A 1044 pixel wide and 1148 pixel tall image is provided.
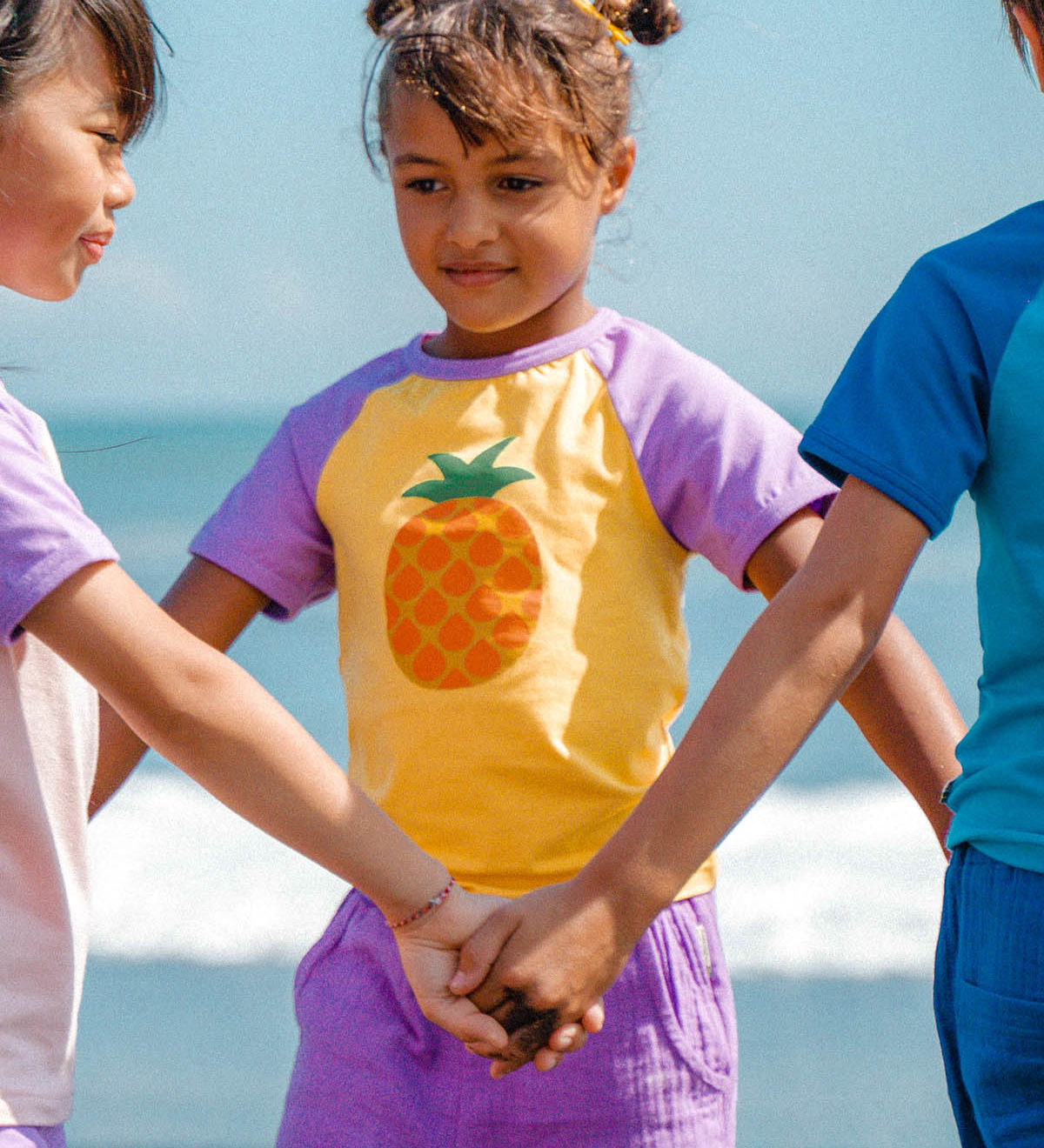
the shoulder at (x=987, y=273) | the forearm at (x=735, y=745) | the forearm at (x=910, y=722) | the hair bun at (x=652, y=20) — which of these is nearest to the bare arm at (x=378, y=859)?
the forearm at (x=735, y=745)

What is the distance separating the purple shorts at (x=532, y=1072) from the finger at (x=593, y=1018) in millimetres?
52

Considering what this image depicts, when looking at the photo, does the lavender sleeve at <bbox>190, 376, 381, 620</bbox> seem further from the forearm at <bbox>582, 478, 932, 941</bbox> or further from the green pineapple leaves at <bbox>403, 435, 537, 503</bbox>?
the forearm at <bbox>582, 478, 932, 941</bbox>

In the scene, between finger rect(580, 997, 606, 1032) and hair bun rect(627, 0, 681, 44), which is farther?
hair bun rect(627, 0, 681, 44)

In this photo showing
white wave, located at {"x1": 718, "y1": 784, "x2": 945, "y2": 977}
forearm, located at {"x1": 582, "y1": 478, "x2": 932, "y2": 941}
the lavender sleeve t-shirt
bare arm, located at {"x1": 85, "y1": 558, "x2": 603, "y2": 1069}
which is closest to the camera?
forearm, located at {"x1": 582, "y1": 478, "x2": 932, "y2": 941}

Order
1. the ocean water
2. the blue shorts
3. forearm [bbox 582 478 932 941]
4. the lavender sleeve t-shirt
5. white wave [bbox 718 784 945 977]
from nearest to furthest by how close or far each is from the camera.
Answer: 1. the blue shorts
2. forearm [bbox 582 478 932 941]
3. the lavender sleeve t-shirt
4. the ocean water
5. white wave [bbox 718 784 945 977]

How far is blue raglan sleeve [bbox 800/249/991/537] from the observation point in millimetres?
1098

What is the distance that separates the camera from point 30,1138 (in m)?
1.18

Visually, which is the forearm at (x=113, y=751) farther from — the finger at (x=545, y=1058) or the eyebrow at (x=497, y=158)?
the eyebrow at (x=497, y=158)

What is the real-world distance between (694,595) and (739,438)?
512cm

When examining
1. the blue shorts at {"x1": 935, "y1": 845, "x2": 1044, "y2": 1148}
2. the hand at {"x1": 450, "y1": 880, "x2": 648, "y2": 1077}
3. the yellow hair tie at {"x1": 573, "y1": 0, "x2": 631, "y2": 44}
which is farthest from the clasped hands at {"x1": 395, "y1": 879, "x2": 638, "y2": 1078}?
the yellow hair tie at {"x1": 573, "y1": 0, "x2": 631, "y2": 44}

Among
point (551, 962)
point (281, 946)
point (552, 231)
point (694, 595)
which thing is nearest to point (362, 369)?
point (552, 231)

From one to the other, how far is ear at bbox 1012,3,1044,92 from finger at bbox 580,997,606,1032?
87 cm

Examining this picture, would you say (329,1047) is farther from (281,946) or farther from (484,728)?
(281,946)

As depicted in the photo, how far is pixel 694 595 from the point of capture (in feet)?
21.8
